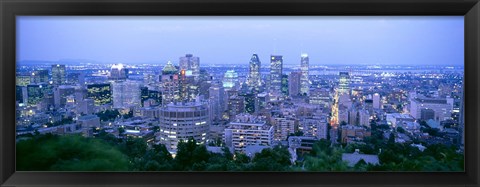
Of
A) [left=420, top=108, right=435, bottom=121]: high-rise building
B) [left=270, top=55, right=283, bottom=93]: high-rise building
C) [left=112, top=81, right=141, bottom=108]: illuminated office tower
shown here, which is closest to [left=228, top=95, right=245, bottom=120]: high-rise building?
[left=270, top=55, right=283, bottom=93]: high-rise building

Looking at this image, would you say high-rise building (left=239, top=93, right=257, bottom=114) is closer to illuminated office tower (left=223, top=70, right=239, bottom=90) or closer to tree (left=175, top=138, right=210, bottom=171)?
illuminated office tower (left=223, top=70, right=239, bottom=90)

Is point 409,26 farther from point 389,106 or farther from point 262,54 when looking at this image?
point 262,54

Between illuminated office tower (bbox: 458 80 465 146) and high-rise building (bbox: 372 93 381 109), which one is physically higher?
high-rise building (bbox: 372 93 381 109)

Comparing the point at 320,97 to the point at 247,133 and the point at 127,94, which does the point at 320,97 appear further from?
the point at 127,94

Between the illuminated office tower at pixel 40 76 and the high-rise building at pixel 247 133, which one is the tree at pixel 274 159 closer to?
the high-rise building at pixel 247 133

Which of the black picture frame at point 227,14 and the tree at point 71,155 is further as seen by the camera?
the tree at point 71,155


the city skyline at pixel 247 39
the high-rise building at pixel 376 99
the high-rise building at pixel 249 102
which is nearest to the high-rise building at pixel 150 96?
the city skyline at pixel 247 39

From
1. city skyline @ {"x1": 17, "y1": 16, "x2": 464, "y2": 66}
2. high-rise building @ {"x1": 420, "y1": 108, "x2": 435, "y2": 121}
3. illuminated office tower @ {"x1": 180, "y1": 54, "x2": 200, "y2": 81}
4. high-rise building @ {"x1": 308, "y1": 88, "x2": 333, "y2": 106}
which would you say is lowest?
high-rise building @ {"x1": 420, "y1": 108, "x2": 435, "y2": 121}

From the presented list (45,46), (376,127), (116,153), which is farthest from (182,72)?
(376,127)
